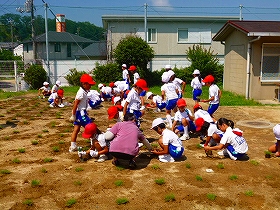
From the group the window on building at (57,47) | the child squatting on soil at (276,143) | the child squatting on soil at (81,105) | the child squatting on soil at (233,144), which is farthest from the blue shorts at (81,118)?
the window on building at (57,47)

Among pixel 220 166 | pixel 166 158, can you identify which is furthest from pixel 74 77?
pixel 220 166

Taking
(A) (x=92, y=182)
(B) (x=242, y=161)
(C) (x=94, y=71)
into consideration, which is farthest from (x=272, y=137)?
(C) (x=94, y=71)

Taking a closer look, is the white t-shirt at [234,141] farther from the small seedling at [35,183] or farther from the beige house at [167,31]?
the beige house at [167,31]

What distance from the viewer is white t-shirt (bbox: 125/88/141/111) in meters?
7.56

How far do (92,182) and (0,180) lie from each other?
1.56 metres

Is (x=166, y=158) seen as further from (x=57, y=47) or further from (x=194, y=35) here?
(x=57, y=47)

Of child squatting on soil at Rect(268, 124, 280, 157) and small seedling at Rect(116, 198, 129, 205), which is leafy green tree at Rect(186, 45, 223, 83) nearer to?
child squatting on soil at Rect(268, 124, 280, 157)

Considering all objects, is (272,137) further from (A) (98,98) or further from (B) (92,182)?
(A) (98,98)

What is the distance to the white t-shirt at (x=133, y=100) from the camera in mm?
7559

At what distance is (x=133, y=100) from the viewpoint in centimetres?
762

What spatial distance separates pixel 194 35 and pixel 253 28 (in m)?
14.1

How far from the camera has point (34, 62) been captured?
918 inches

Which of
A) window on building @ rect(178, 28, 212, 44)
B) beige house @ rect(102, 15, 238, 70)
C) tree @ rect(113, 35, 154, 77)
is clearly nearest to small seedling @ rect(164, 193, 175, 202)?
tree @ rect(113, 35, 154, 77)

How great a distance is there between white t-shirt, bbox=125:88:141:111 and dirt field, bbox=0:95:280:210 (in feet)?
3.38
